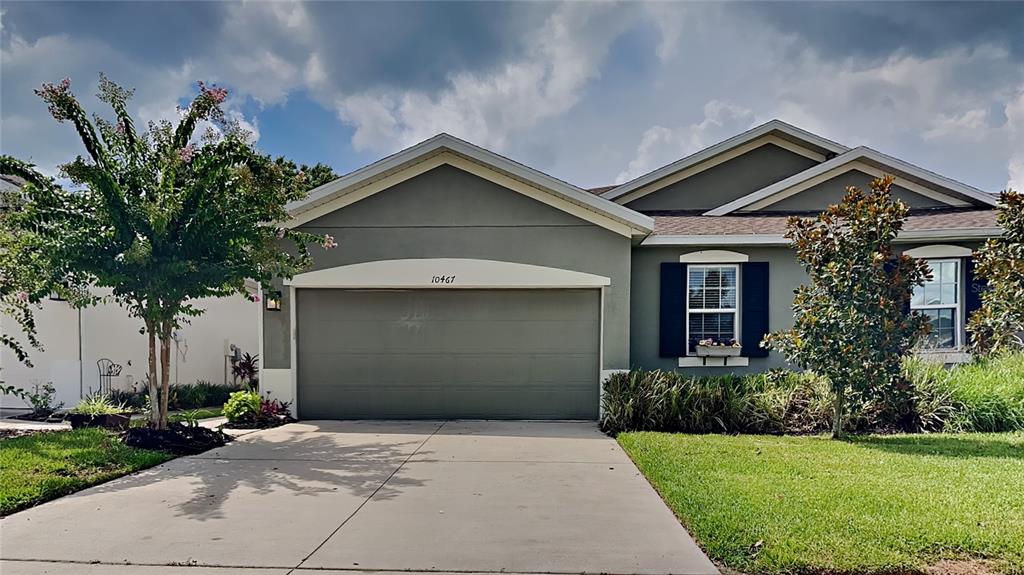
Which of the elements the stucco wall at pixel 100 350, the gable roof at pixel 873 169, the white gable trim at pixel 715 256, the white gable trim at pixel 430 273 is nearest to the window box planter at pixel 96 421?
the stucco wall at pixel 100 350

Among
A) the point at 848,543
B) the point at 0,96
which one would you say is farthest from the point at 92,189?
the point at 848,543

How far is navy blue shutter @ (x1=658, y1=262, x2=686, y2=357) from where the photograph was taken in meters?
11.1

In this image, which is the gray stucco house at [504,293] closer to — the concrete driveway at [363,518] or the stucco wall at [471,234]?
the stucco wall at [471,234]

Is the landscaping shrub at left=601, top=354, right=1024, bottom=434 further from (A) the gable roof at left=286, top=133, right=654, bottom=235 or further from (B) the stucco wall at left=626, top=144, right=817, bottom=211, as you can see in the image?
(B) the stucco wall at left=626, top=144, right=817, bottom=211

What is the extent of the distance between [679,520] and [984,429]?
23.1ft

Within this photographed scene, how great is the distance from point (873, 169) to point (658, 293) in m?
5.86

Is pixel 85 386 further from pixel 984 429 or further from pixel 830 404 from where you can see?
pixel 984 429

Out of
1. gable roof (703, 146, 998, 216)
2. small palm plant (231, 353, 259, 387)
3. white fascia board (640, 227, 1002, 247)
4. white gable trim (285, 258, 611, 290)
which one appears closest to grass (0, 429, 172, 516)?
white gable trim (285, 258, 611, 290)

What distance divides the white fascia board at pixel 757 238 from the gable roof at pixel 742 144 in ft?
10.3

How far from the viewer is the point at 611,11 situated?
9.95m

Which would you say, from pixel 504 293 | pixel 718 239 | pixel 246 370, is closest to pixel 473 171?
pixel 504 293

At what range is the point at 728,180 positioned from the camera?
14289 millimetres

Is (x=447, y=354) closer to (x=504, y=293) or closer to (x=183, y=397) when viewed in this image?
(x=504, y=293)

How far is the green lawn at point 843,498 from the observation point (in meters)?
4.35
